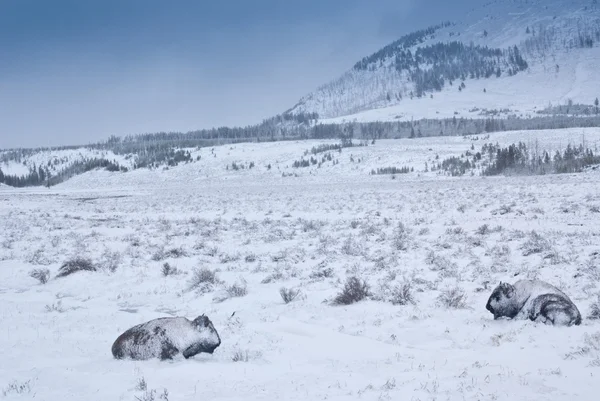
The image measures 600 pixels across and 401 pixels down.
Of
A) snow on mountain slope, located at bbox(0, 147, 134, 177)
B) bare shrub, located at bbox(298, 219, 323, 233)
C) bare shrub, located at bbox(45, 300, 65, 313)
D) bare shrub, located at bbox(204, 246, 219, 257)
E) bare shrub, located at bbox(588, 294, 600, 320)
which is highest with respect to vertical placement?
snow on mountain slope, located at bbox(0, 147, 134, 177)

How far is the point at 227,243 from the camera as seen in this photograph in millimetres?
15367

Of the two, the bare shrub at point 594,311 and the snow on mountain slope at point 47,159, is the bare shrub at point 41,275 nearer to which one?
the bare shrub at point 594,311

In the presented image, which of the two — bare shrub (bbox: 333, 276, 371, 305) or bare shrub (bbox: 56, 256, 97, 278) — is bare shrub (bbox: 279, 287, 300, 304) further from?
bare shrub (bbox: 56, 256, 97, 278)

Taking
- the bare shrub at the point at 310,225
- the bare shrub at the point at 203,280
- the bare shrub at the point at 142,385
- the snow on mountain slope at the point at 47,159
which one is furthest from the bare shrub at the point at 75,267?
the snow on mountain slope at the point at 47,159

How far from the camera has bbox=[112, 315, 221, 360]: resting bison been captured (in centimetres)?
588

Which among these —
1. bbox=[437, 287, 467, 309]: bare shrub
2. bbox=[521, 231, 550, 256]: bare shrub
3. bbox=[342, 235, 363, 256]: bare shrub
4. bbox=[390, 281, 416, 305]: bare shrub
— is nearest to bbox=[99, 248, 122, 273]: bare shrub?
bbox=[342, 235, 363, 256]: bare shrub

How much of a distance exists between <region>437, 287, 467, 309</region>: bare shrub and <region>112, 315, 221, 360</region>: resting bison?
3775 mm

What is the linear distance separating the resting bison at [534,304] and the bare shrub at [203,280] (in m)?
5.35

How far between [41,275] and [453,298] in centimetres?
889

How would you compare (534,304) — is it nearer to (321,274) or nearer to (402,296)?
(402,296)

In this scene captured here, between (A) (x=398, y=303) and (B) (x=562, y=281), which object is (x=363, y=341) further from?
(B) (x=562, y=281)

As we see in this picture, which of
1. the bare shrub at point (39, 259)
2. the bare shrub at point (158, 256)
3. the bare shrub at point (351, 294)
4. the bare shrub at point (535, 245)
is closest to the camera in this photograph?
the bare shrub at point (351, 294)

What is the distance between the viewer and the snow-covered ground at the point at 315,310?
495cm

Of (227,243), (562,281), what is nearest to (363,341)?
(562,281)
